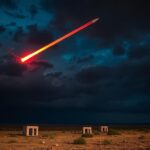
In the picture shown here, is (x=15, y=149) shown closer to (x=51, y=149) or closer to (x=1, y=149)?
(x=1, y=149)

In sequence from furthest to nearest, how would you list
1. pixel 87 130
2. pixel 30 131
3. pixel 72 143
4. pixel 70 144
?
pixel 87 130 → pixel 30 131 → pixel 72 143 → pixel 70 144

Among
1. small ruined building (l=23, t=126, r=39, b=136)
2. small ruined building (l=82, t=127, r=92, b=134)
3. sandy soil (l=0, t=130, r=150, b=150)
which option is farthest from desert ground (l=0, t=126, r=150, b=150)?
small ruined building (l=82, t=127, r=92, b=134)

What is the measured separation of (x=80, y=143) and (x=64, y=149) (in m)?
7.55

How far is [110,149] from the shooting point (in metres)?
32.8

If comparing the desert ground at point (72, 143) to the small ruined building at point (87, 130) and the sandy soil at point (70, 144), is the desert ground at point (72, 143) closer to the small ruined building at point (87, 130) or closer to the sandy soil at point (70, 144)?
the sandy soil at point (70, 144)

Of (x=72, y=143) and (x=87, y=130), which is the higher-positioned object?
(x=87, y=130)

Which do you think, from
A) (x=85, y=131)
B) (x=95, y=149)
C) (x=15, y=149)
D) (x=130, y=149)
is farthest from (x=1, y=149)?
(x=85, y=131)

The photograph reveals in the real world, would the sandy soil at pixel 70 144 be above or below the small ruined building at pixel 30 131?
below

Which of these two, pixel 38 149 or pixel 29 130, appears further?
pixel 29 130

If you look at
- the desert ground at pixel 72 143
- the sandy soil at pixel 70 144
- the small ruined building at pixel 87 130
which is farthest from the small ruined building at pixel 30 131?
the sandy soil at pixel 70 144

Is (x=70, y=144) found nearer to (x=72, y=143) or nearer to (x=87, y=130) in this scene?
(x=72, y=143)

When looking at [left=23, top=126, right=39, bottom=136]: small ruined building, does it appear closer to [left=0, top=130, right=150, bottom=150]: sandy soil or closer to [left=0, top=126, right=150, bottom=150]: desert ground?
[left=0, top=126, right=150, bottom=150]: desert ground

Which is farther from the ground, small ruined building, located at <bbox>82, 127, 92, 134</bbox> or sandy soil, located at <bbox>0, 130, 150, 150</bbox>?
small ruined building, located at <bbox>82, 127, 92, 134</bbox>

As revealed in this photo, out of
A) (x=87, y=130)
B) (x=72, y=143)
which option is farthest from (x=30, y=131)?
(x=72, y=143)
